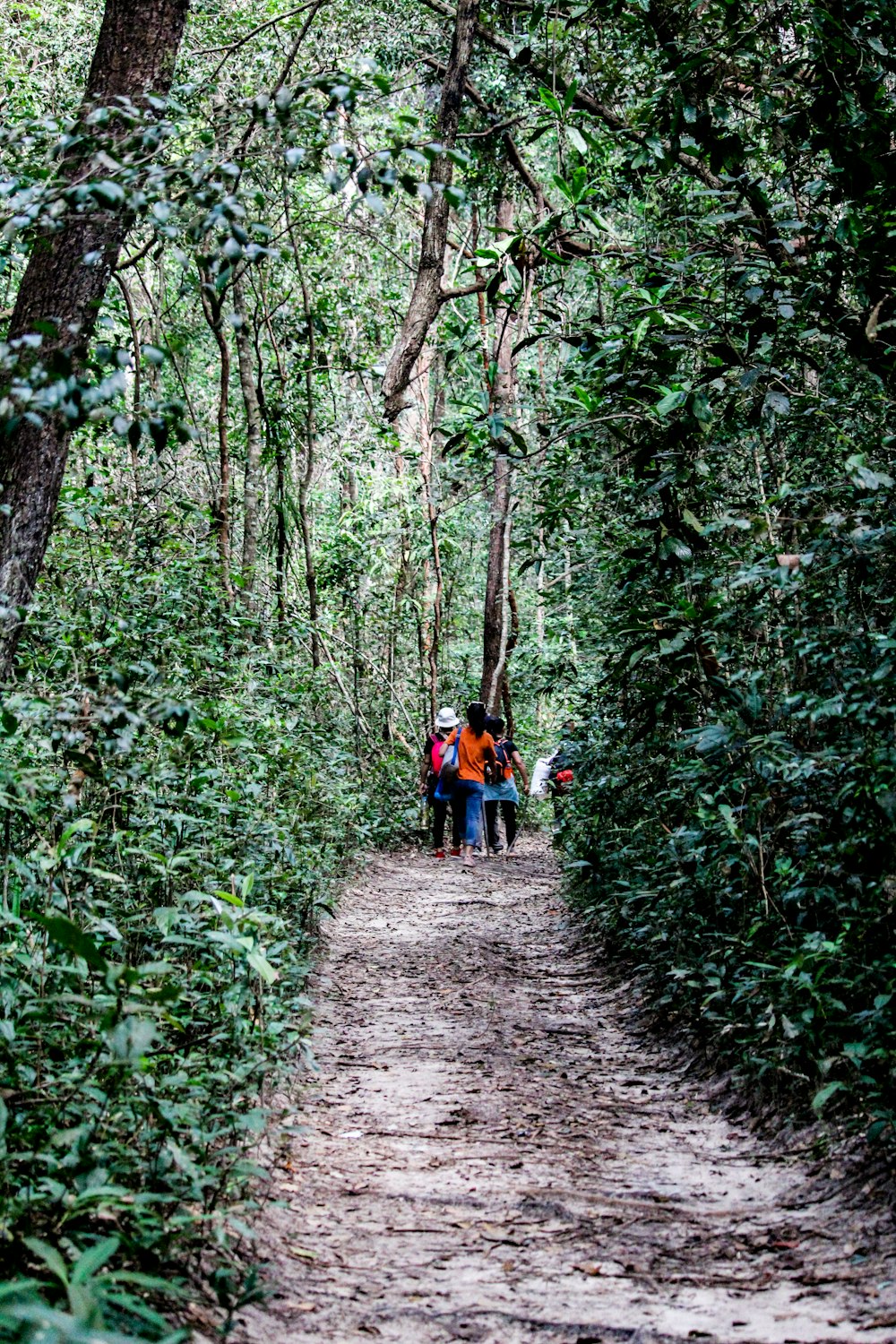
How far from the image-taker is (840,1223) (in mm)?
4070

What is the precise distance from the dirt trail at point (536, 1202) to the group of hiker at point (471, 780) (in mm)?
6662

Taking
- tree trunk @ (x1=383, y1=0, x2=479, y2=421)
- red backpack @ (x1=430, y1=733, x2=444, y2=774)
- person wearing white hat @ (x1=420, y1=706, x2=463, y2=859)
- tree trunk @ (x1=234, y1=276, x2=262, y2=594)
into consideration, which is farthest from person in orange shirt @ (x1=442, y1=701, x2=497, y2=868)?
tree trunk @ (x1=383, y1=0, x2=479, y2=421)

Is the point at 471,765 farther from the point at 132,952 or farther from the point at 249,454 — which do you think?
the point at 132,952

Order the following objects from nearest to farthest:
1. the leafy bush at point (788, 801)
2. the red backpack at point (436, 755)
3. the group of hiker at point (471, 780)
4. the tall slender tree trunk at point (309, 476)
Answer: the leafy bush at point (788, 801), the tall slender tree trunk at point (309, 476), the group of hiker at point (471, 780), the red backpack at point (436, 755)

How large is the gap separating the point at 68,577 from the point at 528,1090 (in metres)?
4.41

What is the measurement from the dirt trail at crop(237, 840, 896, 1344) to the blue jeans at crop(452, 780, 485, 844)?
6.58 metres

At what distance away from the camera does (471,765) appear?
47.6 feet

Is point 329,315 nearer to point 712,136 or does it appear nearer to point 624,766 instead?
point 624,766

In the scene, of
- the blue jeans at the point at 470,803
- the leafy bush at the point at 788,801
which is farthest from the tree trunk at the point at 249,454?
the leafy bush at the point at 788,801

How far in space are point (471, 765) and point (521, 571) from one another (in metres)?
6.18

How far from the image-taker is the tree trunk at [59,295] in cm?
521

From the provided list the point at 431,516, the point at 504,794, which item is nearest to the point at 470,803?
the point at 504,794

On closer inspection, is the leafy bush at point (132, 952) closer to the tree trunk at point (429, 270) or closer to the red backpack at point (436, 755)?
the tree trunk at point (429, 270)

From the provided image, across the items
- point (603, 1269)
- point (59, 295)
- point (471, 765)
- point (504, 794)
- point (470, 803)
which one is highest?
point (59, 295)
